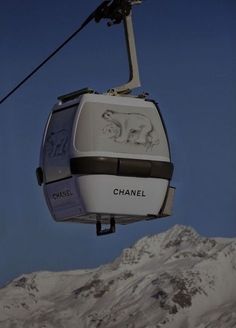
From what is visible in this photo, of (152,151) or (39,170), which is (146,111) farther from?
(39,170)

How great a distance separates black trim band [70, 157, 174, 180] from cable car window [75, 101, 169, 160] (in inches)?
2.4

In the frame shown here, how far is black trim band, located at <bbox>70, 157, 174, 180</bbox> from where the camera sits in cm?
744

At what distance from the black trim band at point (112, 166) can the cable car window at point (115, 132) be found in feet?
0.20

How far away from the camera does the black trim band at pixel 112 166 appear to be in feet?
24.4

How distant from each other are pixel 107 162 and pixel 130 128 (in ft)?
1.10

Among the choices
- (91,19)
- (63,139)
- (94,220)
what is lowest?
(94,220)

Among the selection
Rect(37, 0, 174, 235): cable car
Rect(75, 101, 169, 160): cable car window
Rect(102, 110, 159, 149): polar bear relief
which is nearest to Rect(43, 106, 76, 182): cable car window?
Rect(37, 0, 174, 235): cable car

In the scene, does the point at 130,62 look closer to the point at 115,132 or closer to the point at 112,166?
the point at 115,132

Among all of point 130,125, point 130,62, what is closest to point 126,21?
point 130,62

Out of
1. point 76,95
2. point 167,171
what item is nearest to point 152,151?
point 167,171

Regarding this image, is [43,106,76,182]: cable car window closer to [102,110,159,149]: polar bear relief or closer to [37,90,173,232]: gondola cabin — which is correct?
[37,90,173,232]: gondola cabin

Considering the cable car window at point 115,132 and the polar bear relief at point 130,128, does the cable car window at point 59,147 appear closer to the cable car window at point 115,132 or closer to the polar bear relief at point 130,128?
the cable car window at point 115,132

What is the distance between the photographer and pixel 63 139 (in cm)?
762

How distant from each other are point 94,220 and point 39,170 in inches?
20.3
